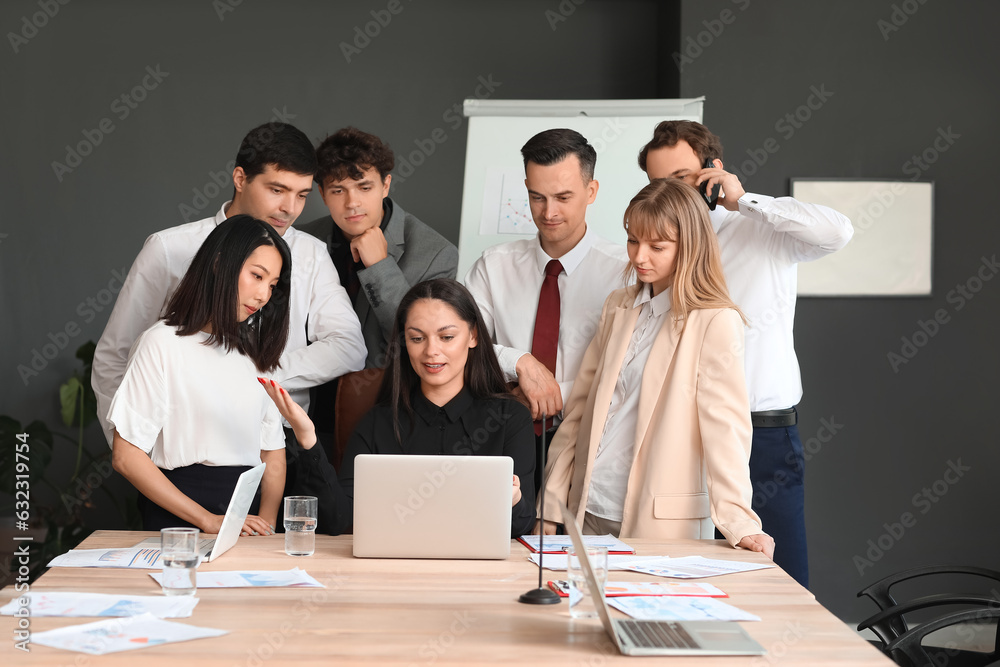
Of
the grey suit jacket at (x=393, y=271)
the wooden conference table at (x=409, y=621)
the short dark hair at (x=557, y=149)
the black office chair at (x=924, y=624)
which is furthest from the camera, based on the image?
the grey suit jacket at (x=393, y=271)

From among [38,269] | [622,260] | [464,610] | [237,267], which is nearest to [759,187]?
[622,260]

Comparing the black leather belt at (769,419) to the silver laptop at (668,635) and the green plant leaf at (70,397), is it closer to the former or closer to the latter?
the silver laptop at (668,635)

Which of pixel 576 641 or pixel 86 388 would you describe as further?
pixel 86 388

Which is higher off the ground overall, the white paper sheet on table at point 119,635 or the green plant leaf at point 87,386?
the green plant leaf at point 87,386

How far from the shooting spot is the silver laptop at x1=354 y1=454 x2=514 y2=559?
193 cm

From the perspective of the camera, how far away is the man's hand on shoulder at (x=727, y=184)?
109 inches

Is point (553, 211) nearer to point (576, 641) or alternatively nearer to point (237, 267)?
point (237, 267)

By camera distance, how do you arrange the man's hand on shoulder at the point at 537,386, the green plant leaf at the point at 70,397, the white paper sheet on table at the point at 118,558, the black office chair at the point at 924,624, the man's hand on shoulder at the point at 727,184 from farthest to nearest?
1. the green plant leaf at the point at 70,397
2. the man's hand on shoulder at the point at 727,184
3. the man's hand on shoulder at the point at 537,386
4. the black office chair at the point at 924,624
5. the white paper sheet on table at the point at 118,558

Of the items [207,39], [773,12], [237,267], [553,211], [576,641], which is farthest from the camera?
[207,39]

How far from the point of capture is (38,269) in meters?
4.82

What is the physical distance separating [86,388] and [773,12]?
3.75 metres

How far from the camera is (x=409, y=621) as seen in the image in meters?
1.58

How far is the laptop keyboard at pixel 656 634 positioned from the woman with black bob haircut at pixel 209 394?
3.59 feet

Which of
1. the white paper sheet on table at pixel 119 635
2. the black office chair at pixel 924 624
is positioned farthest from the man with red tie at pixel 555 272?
the white paper sheet on table at pixel 119 635
